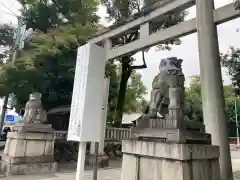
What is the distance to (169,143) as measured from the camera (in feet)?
10.3

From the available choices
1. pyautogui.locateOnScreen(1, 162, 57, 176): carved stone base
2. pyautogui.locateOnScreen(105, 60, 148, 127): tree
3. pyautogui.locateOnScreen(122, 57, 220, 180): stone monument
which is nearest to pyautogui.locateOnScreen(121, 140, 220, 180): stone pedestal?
pyautogui.locateOnScreen(122, 57, 220, 180): stone monument

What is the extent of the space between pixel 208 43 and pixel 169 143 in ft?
11.4

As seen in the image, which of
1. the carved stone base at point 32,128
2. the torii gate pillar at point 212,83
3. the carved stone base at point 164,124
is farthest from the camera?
the carved stone base at point 32,128

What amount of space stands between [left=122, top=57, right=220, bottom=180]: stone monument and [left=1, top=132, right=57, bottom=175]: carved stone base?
391 centimetres

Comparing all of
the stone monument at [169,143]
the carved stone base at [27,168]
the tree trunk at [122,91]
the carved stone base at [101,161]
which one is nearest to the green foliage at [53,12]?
the tree trunk at [122,91]

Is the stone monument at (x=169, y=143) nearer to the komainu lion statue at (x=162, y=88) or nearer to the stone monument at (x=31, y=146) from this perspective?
the komainu lion statue at (x=162, y=88)

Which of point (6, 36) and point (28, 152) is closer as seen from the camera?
point (28, 152)

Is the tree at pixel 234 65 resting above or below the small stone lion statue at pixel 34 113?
above

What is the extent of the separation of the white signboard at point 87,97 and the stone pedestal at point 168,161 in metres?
0.74

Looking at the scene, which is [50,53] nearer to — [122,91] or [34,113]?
[34,113]

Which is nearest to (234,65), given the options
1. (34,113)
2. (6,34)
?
(34,113)

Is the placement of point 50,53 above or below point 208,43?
above

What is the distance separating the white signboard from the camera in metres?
3.08

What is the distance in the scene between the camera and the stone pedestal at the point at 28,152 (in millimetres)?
6288
